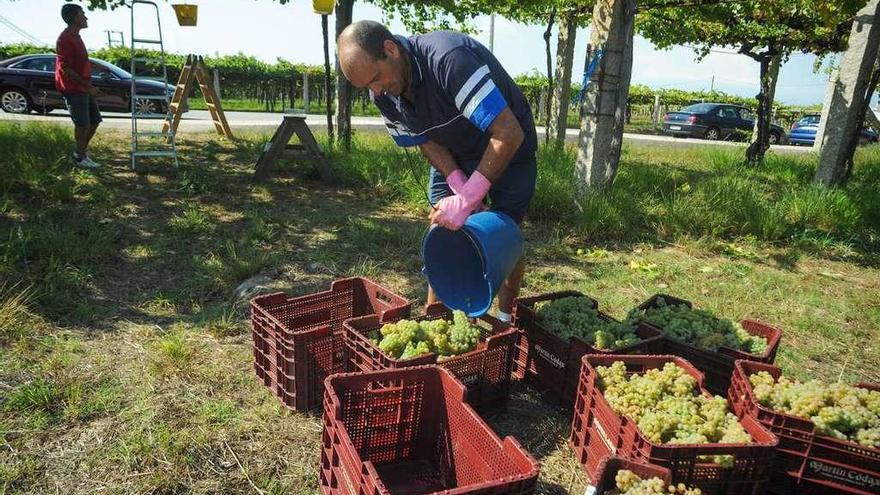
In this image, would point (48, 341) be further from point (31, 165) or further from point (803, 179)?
point (803, 179)

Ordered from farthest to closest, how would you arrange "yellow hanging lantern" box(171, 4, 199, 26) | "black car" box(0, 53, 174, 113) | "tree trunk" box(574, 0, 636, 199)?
1. "black car" box(0, 53, 174, 113)
2. "yellow hanging lantern" box(171, 4, 199, 26)
3. "tree trunk" box(574, 0, 636, 199)

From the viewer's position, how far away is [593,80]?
5.48 metres

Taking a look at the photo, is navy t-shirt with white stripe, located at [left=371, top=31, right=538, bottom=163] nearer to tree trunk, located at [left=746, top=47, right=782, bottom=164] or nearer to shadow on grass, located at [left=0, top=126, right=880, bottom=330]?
shadow on grass, located at [left=0, top=126, right=880, bottom=330]

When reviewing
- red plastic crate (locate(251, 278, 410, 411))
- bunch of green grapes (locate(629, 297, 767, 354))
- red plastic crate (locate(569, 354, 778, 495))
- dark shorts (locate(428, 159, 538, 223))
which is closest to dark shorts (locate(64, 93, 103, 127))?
red plastic crate (locate(251, 278, 410, 411))

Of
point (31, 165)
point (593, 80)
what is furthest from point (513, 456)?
point (31, 165)

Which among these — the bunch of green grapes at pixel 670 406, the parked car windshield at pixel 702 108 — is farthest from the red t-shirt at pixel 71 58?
the parked car windshield at pixel 702 108

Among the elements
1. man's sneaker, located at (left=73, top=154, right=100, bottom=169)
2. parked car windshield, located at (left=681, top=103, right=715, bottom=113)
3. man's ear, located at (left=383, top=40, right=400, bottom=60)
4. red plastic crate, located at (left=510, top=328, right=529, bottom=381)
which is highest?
parked car windshield, located at (left=681, top=103, right=715, bottom=113)

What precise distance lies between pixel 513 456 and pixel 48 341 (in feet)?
8.76

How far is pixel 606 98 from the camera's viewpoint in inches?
217

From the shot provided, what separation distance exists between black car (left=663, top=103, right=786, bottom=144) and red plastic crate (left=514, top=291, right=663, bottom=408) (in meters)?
20.5

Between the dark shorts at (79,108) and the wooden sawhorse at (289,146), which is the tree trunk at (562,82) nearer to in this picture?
the wooden sawhorse at (289,146)

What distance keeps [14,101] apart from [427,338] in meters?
14.4

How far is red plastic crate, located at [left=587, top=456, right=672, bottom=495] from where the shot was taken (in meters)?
1.69

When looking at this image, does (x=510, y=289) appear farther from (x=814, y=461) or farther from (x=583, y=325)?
(x=814, y=461)
